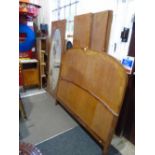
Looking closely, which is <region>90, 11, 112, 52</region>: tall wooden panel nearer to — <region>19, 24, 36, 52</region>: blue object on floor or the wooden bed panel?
the wooden bed panel

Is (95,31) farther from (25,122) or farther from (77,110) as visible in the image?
(25,122)


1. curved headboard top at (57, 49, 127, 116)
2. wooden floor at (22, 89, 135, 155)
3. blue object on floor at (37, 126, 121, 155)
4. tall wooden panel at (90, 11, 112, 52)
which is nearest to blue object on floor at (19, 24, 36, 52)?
wooden floor at (22, 89, 135, 155)

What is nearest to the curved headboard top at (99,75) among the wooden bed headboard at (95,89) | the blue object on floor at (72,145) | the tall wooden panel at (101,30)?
the wooden bed headboard at (95,89)

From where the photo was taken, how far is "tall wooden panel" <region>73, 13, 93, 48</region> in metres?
2.02

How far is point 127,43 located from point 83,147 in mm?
1453

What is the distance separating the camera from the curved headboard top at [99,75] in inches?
Answer: 55.4

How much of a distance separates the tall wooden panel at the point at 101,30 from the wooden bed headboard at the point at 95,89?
0.72 ft

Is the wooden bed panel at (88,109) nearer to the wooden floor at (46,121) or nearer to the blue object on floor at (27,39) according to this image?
the wooden floor at (46,121)

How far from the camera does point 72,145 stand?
5.72ft

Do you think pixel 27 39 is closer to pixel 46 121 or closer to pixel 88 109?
pixel 46 121

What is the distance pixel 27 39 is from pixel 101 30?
1.71 m
